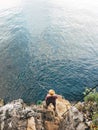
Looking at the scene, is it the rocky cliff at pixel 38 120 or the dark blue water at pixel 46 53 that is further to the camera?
the dark blue water at pixel 46 53

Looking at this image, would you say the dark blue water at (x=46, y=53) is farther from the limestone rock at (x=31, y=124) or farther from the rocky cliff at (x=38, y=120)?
the limestone rock at (x=31, y=124)

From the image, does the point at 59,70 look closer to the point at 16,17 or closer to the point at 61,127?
the point at 61,127

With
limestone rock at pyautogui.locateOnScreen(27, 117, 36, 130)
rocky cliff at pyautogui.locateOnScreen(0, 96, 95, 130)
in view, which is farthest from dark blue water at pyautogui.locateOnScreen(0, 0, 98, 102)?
limestone rock at pyautogui.locateOnScreen(27, 117, 36, 130)

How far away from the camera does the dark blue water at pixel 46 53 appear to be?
77.8 ft

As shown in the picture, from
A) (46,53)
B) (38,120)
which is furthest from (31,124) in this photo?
(46,53)

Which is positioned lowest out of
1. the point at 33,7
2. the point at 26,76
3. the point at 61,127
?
the point at 33,7

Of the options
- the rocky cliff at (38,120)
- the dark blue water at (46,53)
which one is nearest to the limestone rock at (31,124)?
the rocky cliff at (38,120)

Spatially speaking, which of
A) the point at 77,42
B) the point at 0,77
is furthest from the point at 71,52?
the point at 0,77

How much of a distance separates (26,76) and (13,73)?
1.70m

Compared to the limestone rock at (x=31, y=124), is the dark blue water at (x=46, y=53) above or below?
below

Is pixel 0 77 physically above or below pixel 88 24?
above

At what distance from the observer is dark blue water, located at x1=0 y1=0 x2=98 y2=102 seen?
23703 millimetres

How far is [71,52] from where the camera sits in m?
31.1

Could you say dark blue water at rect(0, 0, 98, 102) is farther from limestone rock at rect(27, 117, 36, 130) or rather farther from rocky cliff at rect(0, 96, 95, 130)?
limestone rock at rect(27, 117, 36, 130)
